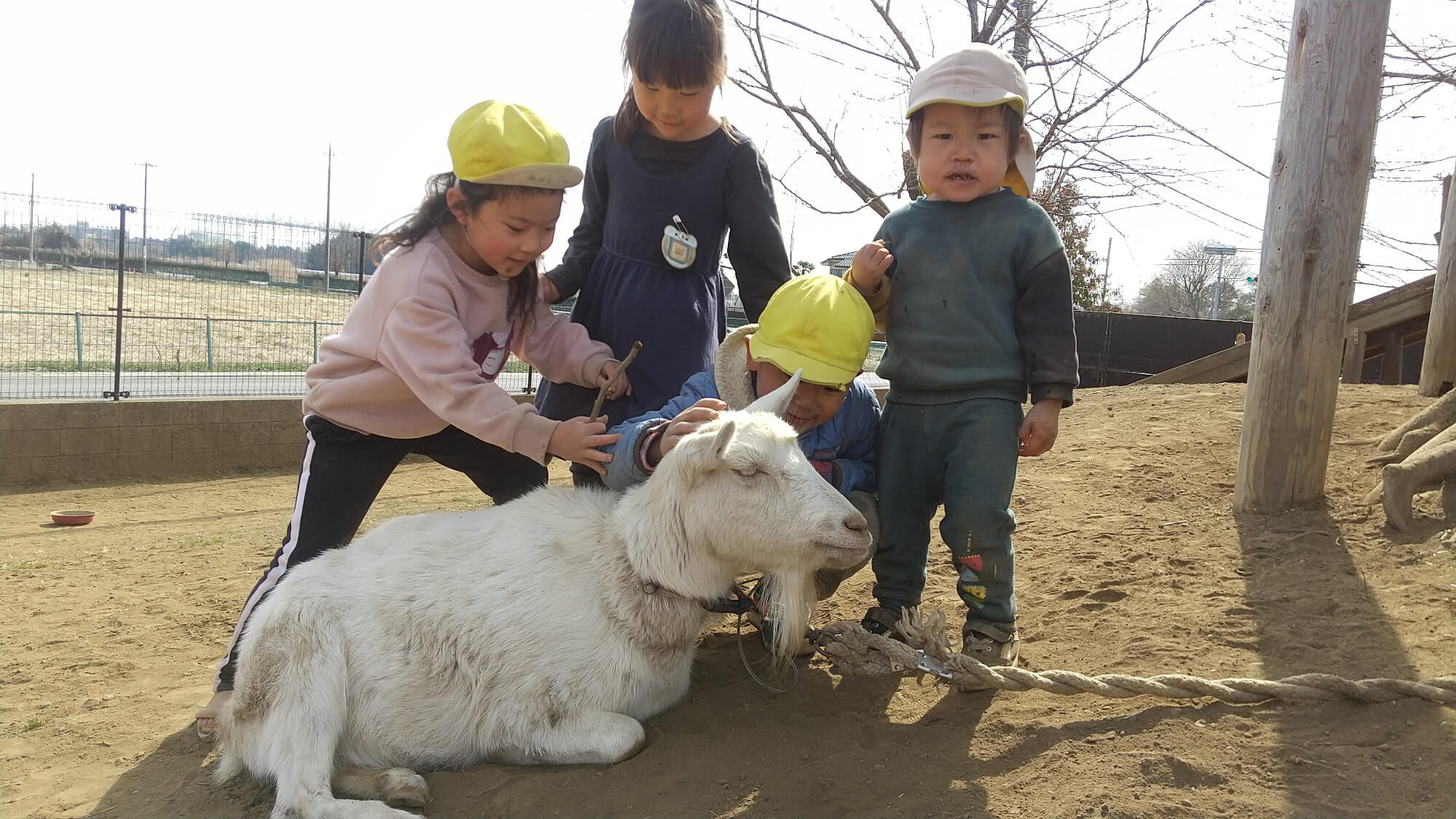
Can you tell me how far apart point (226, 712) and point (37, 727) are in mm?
1087

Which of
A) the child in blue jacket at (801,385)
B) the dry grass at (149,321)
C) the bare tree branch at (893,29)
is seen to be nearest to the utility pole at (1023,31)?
the bare tree branch at (893,29)

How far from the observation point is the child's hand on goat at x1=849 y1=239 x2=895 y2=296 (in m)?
3.30

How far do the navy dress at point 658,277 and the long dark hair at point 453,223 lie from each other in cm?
34

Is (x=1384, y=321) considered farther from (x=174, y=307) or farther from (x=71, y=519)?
(x=174, y=307)

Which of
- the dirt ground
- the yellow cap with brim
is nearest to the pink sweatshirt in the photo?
the dirt ground

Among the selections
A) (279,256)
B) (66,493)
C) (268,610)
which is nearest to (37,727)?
(268,610)

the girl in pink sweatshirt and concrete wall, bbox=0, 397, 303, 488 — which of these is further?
concrete wall, bbox=0, 397, 303, 488

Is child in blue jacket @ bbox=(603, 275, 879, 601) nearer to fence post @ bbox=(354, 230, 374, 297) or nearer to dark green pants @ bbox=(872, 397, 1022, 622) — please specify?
dark green pants @ bbox=(872, 397, 1022, 622)

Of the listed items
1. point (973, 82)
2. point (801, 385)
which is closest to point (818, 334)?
point (801, 385)

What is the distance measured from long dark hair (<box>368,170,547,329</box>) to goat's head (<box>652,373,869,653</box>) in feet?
3.65

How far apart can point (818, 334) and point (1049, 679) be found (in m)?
1.31

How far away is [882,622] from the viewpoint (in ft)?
11.2

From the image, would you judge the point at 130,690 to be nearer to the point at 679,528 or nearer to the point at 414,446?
the point at 414,446

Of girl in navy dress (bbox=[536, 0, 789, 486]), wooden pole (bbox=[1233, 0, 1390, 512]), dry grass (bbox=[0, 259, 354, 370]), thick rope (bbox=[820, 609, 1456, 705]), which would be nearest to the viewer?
thick rope (bbox=[820, 609, 1456, 705])
